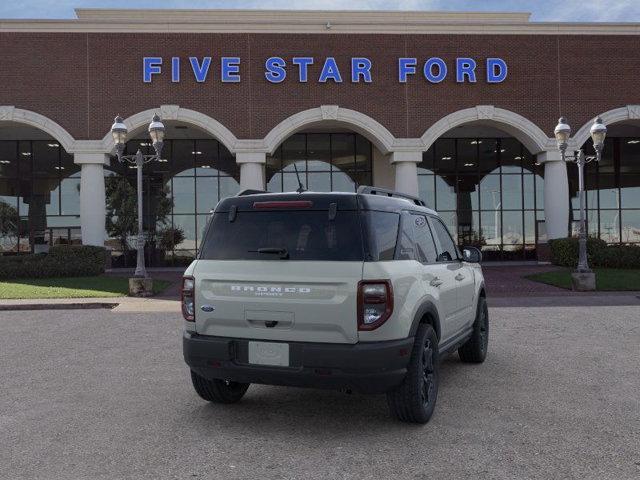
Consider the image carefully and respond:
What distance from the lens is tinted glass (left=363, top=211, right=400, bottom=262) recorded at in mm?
4363

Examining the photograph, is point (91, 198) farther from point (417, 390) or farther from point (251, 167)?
point (417, 390)

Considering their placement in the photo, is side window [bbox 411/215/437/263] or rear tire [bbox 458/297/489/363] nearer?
side window [bbox 411/215/437/263]

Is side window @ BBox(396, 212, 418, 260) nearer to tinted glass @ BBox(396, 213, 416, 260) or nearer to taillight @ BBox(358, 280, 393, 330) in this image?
tinted glass @ BBox(396, 213, 416, 260)

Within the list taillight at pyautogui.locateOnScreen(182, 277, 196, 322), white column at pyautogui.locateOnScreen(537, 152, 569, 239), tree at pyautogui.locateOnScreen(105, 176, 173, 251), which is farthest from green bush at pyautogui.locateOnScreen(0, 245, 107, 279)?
white column at pyautogui.locateOnScreen(537, 152, 569, 239)

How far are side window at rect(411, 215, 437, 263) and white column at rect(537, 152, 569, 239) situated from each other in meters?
19.6

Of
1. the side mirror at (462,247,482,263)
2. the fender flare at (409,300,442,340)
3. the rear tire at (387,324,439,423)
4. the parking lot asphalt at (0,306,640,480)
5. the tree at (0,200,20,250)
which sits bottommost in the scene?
the parking lot asphalt at (0,306,640,480)

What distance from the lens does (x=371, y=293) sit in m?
4.20

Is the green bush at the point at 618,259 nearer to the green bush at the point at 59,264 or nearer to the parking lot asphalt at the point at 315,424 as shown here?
the parking lot asphalt at the point at 315,424

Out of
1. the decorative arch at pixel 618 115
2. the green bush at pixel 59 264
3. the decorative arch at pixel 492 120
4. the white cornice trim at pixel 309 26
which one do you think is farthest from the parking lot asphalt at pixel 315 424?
the white cornice trim at pixel 309 26

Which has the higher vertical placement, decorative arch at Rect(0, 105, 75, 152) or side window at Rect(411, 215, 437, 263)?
decorative arch at Rect(0, 105, 75, 152)

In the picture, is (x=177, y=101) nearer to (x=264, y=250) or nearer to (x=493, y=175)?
(x=493, y=175)

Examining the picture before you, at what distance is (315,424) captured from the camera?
4738 millimetres

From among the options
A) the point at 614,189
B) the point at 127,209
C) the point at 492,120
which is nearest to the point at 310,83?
the point at 492,120

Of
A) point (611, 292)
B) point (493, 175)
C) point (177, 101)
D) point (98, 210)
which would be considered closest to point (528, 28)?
point (493, 175)
